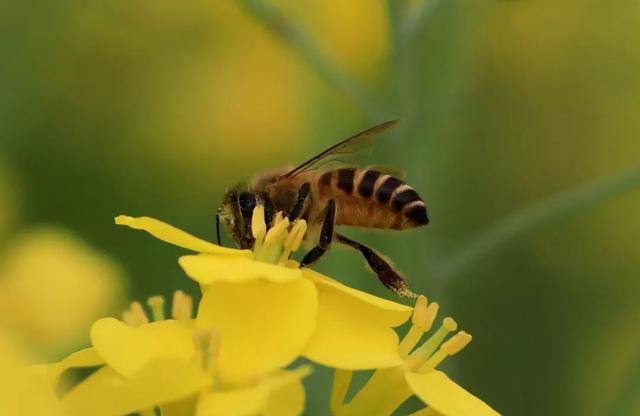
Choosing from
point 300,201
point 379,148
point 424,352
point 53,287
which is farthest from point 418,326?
point 53,287

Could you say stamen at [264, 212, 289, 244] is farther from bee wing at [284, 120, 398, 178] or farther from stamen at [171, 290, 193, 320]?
bee wing at [284, 120, 398, 178]

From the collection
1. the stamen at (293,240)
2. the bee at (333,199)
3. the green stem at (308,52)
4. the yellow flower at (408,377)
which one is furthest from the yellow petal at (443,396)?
the green stem at (308,52)

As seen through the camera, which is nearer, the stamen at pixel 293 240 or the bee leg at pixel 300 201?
the stamen at pixel 293 240

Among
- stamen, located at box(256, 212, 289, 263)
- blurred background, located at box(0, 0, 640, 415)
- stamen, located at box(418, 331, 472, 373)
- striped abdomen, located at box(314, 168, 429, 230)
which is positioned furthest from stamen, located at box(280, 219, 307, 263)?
blurred background, located at box(0, 0, 640, 415)

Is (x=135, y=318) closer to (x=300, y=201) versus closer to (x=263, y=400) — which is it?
(x=263, y=400)

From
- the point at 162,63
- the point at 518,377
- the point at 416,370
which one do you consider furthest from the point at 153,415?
the point at 162,63

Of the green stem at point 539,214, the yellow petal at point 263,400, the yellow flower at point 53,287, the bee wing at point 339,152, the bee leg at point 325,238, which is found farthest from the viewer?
the yellow flower at point 53,287

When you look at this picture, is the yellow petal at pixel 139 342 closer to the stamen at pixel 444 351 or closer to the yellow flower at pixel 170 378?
the yellow flower at pixel 170 378
